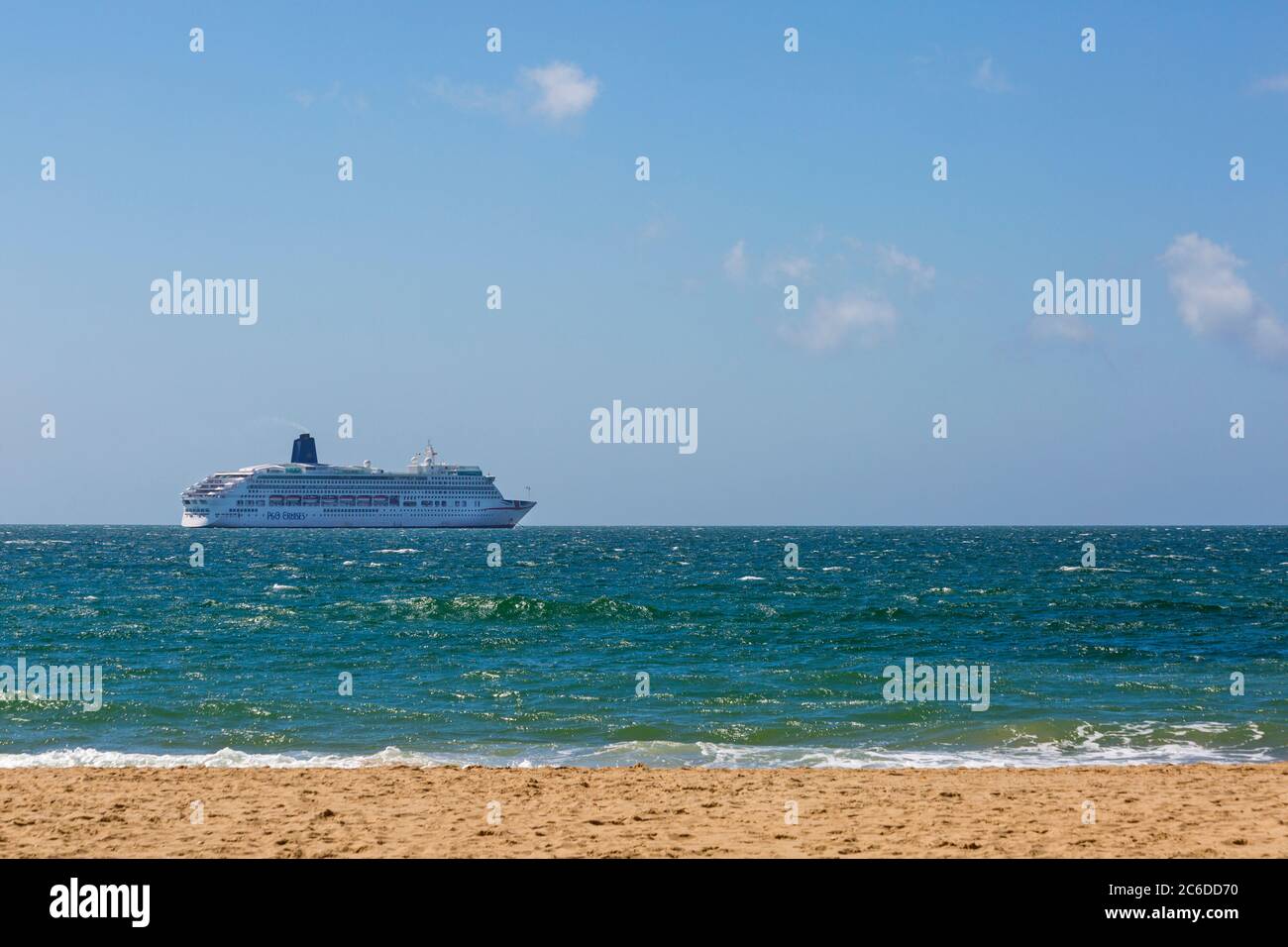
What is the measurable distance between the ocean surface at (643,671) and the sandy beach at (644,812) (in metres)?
1.86

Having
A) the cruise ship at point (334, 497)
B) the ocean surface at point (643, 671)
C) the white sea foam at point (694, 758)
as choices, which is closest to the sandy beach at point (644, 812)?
the white sea foam at point (694, 758)

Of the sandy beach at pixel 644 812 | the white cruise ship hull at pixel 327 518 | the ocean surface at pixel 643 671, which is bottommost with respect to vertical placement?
the ocean surface at pixel 643 671

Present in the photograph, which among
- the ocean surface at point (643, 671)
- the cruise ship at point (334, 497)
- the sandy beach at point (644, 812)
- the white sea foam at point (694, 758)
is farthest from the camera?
the cruise ship at point (334, 497)

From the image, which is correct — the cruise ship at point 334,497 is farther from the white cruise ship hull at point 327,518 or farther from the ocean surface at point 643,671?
the ocean surface at point 643,671

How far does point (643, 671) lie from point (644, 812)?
1188 cm

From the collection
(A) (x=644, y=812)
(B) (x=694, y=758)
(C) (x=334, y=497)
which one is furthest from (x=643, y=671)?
(C) (x=334, y=497)

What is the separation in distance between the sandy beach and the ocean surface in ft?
6.11

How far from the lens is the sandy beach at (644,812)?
28.5 feet

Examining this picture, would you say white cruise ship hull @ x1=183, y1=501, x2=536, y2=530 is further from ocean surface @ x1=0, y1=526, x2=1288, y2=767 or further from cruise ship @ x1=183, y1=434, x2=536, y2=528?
ocean surface @ x1=0, y1=526, x2=1288, y2=767

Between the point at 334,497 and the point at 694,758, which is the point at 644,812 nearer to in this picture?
the point at 694,758

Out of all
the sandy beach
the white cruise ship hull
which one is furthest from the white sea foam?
the white cruise ship hull

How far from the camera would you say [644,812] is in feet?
33.1

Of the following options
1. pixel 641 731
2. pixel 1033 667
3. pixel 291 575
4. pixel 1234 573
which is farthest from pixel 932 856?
pixel 1234 573
